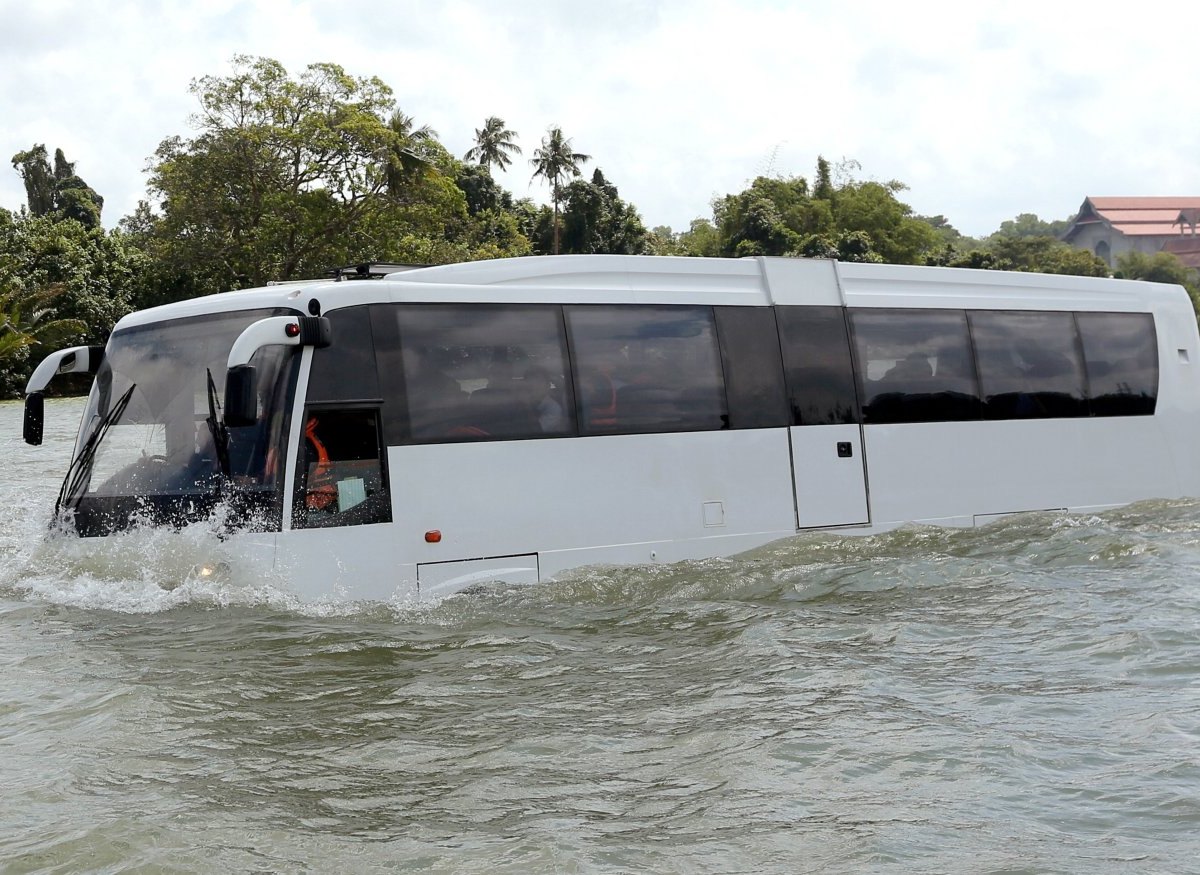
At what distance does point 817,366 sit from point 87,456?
5.39 m

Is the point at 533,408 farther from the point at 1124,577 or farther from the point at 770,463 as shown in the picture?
the point at 1124,577

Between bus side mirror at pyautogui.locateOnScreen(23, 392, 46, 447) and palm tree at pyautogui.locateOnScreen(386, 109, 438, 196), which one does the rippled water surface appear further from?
palm tree at pyautogui.locateOnScreen(386, 109, 438, 196)

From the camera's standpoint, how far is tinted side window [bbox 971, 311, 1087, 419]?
12.4 metres

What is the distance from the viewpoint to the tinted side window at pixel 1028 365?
1235cm

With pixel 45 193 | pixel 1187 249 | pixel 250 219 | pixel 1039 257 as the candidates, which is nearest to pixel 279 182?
pixel 250 219

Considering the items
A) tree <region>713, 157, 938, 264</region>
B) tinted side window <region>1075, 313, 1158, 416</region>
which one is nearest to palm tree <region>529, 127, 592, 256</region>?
tree <region>713, 157, 938, 264</region>

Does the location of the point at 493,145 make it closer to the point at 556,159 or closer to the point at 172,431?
the point at 556,159

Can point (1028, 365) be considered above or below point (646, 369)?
below

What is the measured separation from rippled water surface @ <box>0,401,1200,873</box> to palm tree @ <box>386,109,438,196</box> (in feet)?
157

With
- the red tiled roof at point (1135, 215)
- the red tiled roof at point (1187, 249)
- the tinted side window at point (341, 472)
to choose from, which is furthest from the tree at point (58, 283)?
the red tiled roof at point (1135, 215)

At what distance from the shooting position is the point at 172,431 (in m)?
9.26

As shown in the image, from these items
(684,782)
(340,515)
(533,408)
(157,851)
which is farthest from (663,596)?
(157,851)

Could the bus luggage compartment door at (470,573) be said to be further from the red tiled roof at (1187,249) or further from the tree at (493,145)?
the red tiled roof at (1187,249)

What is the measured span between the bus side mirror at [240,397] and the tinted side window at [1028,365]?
651 cm
